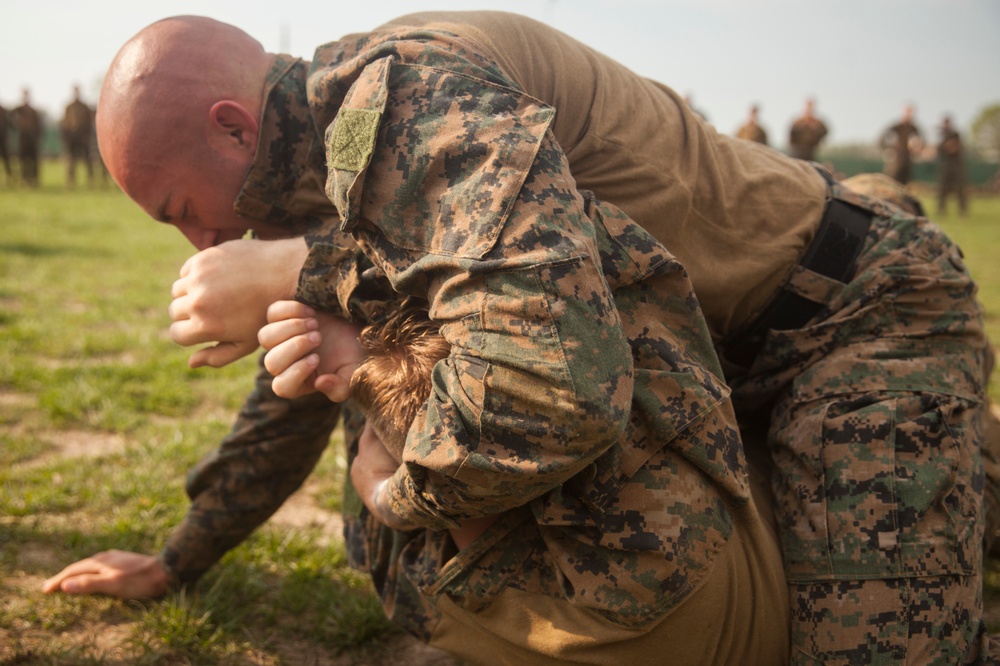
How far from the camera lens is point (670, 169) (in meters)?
2.11

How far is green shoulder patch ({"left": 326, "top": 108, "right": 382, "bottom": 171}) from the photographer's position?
1629 mm

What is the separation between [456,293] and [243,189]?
801 mm

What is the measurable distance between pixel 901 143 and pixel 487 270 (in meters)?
22.7

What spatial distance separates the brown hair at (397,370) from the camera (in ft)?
6.16

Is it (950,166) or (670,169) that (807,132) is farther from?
(670,169)

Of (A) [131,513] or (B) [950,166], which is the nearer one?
(A) [131,513]

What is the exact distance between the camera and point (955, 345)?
2266 mm

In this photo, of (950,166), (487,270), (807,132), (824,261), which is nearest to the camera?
(487,270)

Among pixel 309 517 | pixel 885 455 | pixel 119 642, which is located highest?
pixel 885 455

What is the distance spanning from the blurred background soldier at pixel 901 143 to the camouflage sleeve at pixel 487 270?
22118 millimetres

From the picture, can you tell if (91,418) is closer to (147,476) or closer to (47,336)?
(147,476)

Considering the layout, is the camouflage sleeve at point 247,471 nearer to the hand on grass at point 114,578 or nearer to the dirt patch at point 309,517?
the hand on grass at point 114,578

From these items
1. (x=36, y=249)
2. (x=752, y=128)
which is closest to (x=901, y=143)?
(x=752, y=128)

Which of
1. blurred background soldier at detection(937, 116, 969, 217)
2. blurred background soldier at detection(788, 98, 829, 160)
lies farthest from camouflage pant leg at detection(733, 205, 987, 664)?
blurred background soldier at detection(937, 116, 969, 217)
